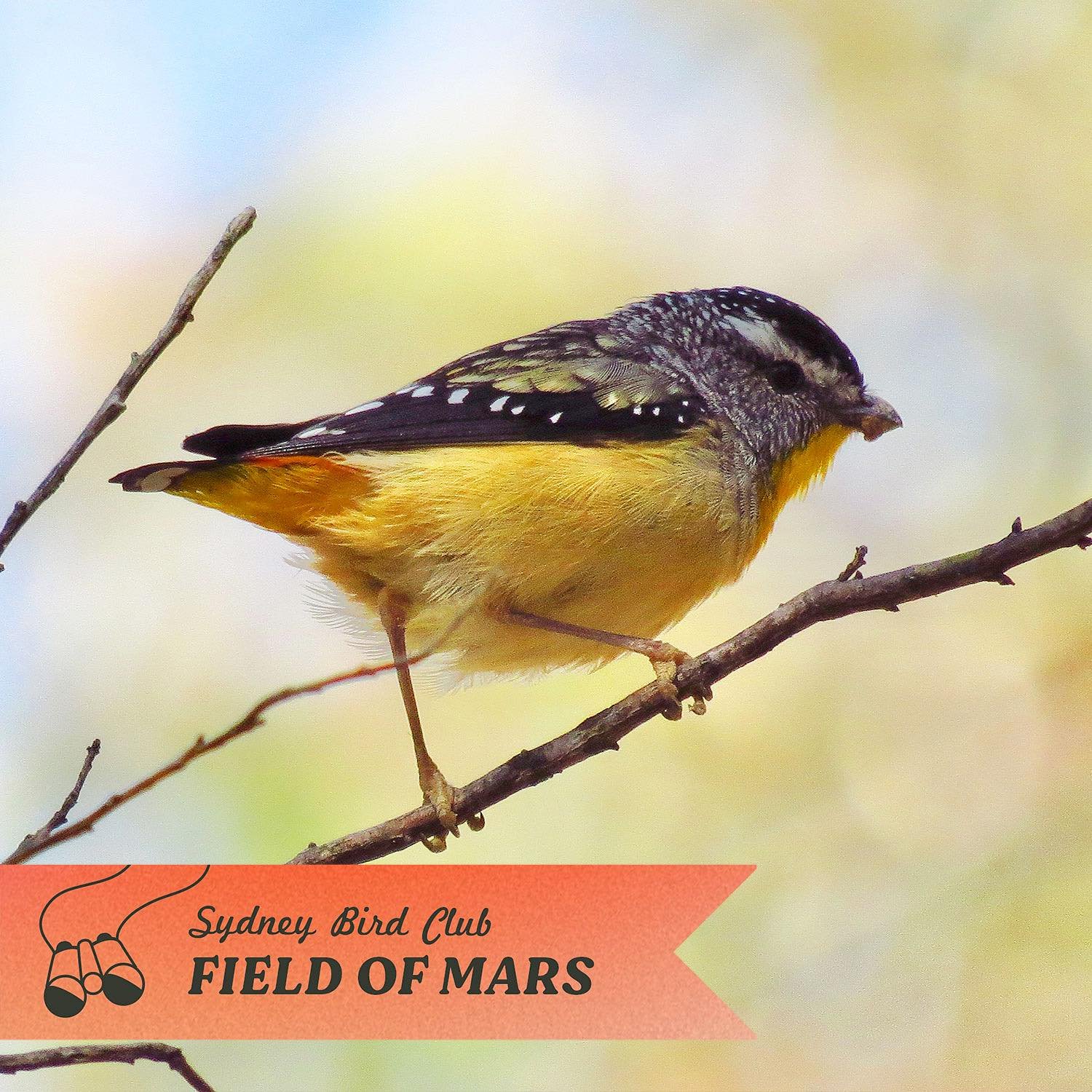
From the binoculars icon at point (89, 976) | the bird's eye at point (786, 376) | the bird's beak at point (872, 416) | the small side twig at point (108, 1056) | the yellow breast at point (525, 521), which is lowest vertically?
the small side twig at point (108, 1056)

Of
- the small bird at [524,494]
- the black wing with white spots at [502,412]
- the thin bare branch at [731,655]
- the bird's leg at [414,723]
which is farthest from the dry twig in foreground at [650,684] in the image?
the black wing with white spots at [502,412]

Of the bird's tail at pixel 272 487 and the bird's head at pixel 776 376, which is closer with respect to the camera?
the bird's tail at pixel 272 487

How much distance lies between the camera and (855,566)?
8.64 ft

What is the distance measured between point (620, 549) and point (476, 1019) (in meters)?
1.28

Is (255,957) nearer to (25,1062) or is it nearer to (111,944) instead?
(111,944)

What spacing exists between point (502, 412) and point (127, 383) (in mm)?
1527

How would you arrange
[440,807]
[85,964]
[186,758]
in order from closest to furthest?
[186,758] < [85,964] < [440,807]

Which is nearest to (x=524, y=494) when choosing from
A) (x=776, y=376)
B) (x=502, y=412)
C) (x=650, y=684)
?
(x=502, y=412)

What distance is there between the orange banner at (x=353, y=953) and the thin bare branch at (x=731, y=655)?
22 cm

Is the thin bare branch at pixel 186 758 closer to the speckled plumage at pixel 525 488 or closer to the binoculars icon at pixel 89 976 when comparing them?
the binoculars icon at pixel 89 976

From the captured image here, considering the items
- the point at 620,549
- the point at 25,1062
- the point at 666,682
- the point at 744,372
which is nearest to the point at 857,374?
the point at 744,372

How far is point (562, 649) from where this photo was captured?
347cm

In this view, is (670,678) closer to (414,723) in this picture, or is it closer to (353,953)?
(353,953)

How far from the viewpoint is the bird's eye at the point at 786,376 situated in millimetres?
3742
